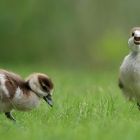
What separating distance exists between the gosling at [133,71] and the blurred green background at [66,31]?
1133 cm

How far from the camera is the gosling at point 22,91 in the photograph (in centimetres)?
582

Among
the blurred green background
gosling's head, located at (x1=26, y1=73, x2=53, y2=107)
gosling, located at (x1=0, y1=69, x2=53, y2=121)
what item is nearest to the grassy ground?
gosling, located at (x1=0, y1=69, x2=53, y2=121)

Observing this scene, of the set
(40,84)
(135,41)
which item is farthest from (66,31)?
(40,84)

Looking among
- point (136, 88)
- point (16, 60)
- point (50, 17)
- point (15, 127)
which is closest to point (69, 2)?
point (50, 17)

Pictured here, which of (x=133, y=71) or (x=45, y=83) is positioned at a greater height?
(x=45, y=83)

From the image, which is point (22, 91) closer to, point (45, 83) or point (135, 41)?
point (45, 83)

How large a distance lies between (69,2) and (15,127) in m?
13.6

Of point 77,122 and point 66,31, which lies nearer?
point 77,122

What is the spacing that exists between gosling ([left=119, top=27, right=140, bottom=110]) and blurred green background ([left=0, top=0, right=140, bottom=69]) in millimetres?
11331

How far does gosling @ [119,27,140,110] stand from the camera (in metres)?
6.71

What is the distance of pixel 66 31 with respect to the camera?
61.4ft

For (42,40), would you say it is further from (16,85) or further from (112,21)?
(16,85)

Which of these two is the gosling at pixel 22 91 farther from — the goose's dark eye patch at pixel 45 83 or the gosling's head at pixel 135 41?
the gosling's head at pixel 135 41

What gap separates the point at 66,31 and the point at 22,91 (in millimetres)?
12795
